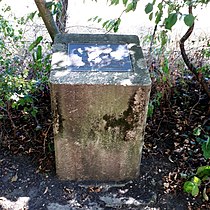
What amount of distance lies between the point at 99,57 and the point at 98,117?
45 centimetres

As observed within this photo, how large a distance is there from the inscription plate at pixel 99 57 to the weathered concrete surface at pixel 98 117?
0.06 meters

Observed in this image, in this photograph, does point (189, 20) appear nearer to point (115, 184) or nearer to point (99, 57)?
point (99, 57)

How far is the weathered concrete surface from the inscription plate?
0.06 m

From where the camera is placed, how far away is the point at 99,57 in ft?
8.21

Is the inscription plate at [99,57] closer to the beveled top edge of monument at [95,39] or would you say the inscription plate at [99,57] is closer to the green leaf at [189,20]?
the beveled top edge of monument at [95,39]

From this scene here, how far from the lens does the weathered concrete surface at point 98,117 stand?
2256mm

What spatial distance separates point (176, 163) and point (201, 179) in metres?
0.31

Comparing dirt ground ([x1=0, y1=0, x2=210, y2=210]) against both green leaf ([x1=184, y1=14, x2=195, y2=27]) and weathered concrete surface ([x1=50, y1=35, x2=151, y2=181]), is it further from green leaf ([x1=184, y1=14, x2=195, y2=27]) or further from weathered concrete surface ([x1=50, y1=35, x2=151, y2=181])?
green leaf ([x1=184, y1=14, x2=195, y2=27])

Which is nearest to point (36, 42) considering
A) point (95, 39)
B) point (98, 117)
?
point (95, 39)

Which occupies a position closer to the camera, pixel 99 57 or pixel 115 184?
pixel 99 57

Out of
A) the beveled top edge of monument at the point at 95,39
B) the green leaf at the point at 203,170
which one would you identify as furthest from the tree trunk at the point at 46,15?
the green leaf at the point at 203,170

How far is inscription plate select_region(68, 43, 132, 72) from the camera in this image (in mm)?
2399

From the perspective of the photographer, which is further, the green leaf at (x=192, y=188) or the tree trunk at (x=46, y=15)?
the tree trunk at (x=46, y=15)

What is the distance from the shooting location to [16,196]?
8.72 feet
